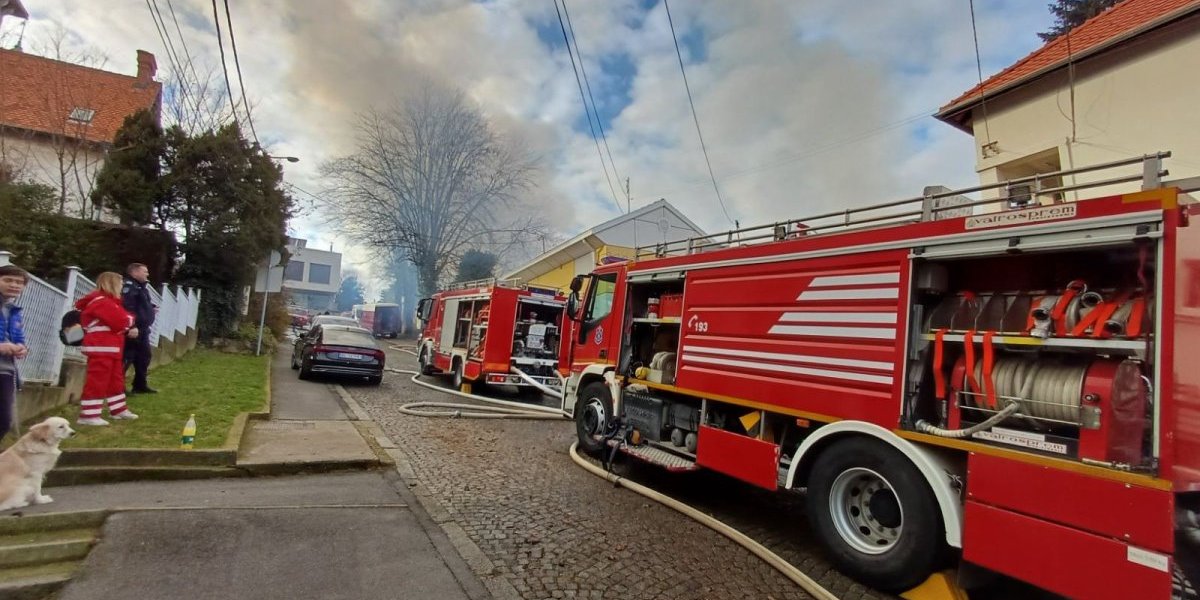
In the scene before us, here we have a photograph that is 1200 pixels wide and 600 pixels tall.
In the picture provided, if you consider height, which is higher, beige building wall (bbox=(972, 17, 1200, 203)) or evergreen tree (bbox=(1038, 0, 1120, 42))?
evergreen tree (bbox=(1038, 0, 1120, 42))

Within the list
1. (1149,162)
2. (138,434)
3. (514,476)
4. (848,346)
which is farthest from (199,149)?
(1149,162)

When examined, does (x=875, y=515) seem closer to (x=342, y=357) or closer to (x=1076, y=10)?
(x=342, y=357)

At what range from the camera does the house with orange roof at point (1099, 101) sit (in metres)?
7.66

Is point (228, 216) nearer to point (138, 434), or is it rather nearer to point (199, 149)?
point (199, 149)

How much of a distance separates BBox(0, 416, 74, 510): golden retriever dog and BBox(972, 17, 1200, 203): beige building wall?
33.7 ft

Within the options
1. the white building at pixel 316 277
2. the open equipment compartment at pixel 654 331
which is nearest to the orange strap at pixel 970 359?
the open equipment compartment at pixel 654 331

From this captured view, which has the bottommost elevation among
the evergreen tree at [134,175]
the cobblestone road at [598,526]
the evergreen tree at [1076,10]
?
the cobblestone road at [598,526]

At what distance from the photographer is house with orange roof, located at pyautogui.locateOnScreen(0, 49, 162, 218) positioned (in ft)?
50.5

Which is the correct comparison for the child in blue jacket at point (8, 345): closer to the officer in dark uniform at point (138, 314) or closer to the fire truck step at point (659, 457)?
the officer in dark uniform at point (138, 314)

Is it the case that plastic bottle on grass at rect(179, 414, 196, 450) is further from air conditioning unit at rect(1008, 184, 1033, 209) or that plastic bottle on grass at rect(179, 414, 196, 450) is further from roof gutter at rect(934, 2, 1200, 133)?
roof gutter at rect(934, 2, 1200, 133)

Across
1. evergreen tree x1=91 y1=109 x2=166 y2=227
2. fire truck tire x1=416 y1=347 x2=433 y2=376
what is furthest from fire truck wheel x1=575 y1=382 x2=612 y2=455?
evergreen tree x1=91 y1=109 x2=166 y2=227

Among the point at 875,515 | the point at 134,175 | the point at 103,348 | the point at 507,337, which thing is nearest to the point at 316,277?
the point at 134,175

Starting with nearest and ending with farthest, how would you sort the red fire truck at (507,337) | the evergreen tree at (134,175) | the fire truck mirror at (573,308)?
1. the fire truck mirror at (573,308)
2. the red fire truck at (507,337)
3. the evergreen tree at (134,175)

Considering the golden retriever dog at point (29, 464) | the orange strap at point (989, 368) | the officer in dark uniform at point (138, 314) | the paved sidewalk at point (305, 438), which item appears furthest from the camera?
the officer in dark uniform at point (138, 314)
